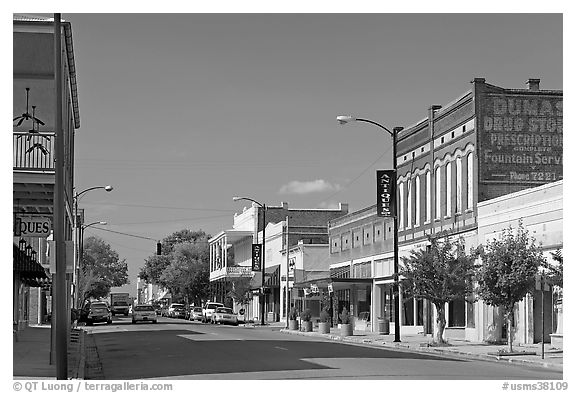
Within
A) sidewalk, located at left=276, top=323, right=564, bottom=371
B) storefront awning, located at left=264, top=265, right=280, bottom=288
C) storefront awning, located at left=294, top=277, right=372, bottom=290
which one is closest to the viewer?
sidewalk, located at left=276, top=323, right=564, bottom=371

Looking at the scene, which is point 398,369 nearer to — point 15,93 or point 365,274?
point 15,93

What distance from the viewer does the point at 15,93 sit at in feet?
103

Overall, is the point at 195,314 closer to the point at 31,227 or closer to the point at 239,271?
the point at 239,271

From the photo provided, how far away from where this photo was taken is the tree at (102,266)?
130875 millimetres

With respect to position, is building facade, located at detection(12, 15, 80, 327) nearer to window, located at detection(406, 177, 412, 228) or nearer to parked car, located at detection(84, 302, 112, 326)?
window, located at detection(406, 177, 412, 228)

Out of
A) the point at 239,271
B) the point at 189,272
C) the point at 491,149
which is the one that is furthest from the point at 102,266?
the point at 491,149

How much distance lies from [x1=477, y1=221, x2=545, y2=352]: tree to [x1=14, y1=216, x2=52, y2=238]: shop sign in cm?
1484

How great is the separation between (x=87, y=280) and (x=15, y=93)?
2985 inches

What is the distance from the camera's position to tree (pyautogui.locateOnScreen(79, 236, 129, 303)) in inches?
5153

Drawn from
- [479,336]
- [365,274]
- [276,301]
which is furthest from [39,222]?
[276,301]

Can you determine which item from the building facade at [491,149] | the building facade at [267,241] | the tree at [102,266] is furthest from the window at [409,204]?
the tree at [102,266]

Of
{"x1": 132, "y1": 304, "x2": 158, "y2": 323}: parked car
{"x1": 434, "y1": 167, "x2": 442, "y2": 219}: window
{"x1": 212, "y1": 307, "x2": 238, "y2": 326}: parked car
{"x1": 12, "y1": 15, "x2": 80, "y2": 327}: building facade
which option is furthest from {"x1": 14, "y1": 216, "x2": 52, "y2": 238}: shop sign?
{"x1": 212, "y1": 307, "x2": 238, "y2": 326}: parked car

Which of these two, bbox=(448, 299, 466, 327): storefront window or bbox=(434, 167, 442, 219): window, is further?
bbox=(434, 167, 442, 219): window
